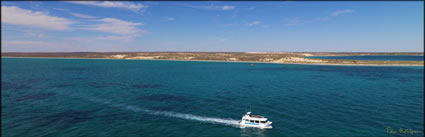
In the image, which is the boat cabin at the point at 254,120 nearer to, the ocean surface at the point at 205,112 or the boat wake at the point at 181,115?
the ocean surface at the point at 205,112

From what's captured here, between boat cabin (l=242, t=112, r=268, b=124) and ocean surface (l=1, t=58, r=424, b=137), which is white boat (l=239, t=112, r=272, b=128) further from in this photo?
ocean surface (l=1, t=58, r=424, b=137)

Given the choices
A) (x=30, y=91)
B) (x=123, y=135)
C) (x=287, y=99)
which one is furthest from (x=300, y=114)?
(x=30, y=91)

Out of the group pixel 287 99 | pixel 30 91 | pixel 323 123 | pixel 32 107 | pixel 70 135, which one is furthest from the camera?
pixel 30 91

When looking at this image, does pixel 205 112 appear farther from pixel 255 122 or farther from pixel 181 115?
pixel 255 122

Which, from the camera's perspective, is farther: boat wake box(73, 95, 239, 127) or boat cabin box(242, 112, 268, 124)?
boat wake box(73, 95, 239, 127)

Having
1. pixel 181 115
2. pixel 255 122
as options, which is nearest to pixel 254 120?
pixel 255 122

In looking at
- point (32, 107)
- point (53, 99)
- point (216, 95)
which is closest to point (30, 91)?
point (53, 99)

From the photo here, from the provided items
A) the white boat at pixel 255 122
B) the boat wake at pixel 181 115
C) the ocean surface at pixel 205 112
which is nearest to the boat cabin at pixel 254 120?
the white boat at pixel 255 122

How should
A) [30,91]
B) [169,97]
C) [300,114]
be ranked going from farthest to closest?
1. [30,91]
2. [169,97]
3. [300,114]

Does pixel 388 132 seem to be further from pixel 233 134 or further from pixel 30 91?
pixel 30 91

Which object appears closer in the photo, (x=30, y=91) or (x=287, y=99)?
(x=287, y=99)

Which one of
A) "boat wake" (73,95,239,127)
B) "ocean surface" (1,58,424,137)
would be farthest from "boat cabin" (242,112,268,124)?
"boat wake" (73,95,239,127)
